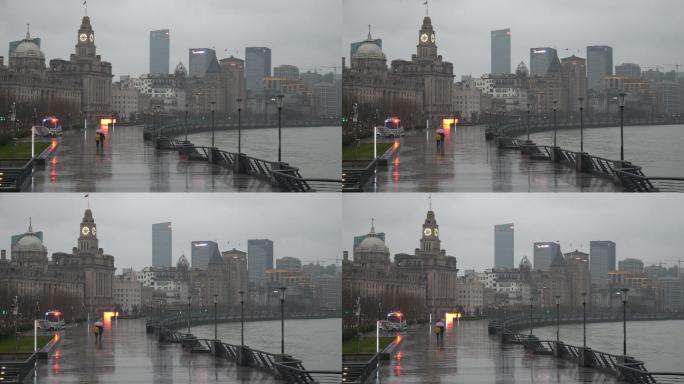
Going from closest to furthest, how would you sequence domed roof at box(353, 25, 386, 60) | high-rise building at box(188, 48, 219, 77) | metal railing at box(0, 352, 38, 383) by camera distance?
metal railing at box(0, 352, 38, 383) → domed roof at box(353, 25, 386, 60) → high-rise building at box(188, 48, 219, 77)

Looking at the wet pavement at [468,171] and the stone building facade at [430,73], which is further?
the stone building facade at [430,73]

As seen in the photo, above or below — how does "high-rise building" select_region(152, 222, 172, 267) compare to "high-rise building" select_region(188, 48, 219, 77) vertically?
below

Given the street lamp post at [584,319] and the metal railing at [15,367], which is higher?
the street lamp post at [584,319]

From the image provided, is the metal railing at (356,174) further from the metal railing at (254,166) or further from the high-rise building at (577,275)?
the high-rise building at (577,275)

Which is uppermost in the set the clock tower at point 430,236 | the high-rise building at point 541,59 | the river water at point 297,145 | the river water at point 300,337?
the high-rise building at point 541,59

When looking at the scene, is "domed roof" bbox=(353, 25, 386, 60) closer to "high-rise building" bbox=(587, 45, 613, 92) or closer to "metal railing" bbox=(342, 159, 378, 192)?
"metal railing" bbox=(342, 159, 378, 192)

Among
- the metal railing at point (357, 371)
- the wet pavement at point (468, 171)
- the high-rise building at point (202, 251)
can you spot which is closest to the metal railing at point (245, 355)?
the metal railing at point (357, 371)

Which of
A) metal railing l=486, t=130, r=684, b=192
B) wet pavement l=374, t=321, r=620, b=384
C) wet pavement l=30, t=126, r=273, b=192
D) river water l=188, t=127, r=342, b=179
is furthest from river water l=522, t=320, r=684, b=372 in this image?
wet pavement l=30, t=126, r=273, b=192
